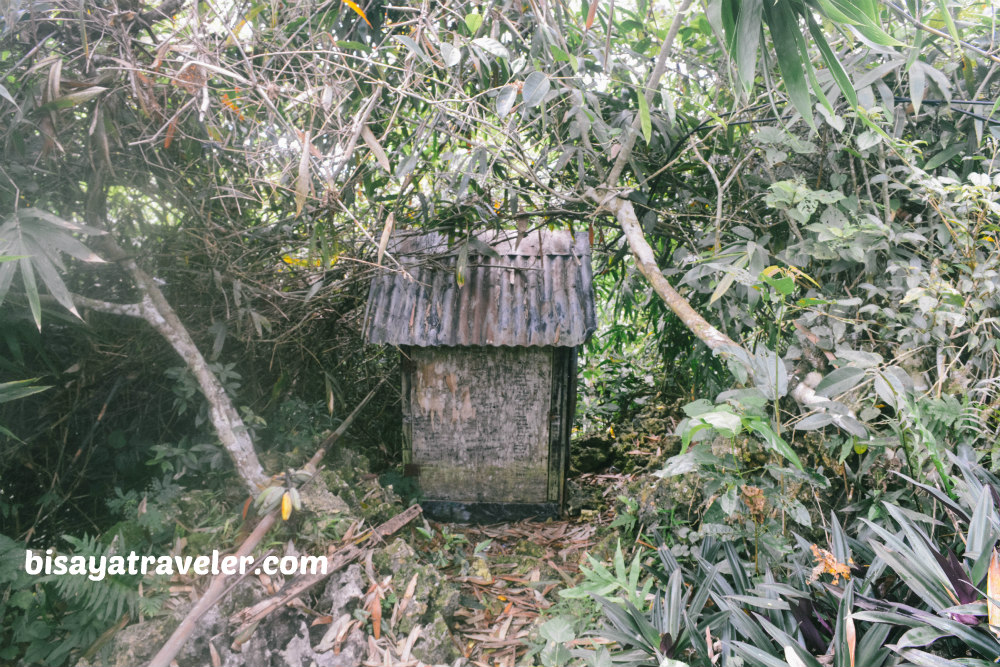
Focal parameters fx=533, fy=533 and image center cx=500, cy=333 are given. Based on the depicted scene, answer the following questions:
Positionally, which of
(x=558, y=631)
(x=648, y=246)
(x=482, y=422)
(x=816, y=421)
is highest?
(x=648, y=246)

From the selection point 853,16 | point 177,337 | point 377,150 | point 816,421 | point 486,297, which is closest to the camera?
point 853,16

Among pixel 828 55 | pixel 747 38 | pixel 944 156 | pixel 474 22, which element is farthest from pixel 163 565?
pixel 944 156

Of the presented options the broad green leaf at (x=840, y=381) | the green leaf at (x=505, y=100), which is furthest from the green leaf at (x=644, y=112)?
the broad green leaf at (x=840, y=381)

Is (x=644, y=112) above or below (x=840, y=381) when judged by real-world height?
above

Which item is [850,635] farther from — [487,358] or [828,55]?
[487,358]

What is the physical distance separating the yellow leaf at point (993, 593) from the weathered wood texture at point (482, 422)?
7.65 feet

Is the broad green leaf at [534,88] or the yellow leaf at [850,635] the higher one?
the broad green leaf at [534,88]

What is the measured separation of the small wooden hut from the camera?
10.9 ft

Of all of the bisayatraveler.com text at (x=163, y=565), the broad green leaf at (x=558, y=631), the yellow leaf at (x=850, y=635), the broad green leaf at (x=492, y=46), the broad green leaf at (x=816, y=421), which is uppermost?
the broad green leaf at (x=492, y=46)

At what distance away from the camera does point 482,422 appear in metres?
3.67

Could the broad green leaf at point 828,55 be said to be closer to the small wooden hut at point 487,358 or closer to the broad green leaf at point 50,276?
the small wooden hut at point 487,358

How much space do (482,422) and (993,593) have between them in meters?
2.64

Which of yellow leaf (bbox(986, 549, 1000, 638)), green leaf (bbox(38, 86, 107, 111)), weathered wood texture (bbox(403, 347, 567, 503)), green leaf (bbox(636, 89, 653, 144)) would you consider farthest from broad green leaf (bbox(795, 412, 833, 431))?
green leaf (bbox(38, 86, 107, 111))

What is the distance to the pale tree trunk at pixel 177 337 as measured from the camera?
8.80 ft
